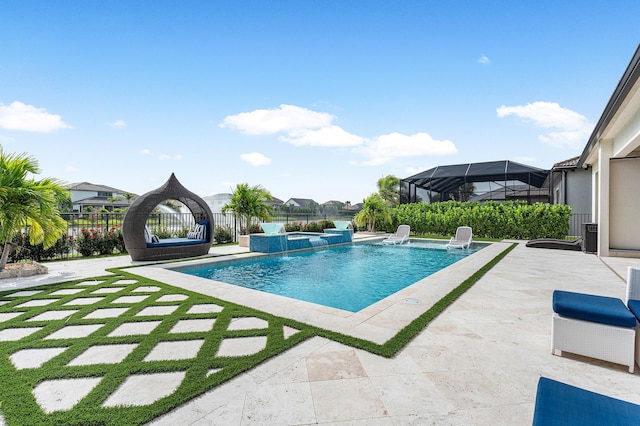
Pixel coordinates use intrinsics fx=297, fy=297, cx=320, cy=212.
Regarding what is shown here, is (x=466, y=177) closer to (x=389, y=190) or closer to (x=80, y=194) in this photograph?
(x=389, y=190)

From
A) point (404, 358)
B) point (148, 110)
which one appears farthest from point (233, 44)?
point (404, 358)

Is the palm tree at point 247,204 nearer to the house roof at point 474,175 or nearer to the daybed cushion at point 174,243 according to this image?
the daybed cushion at point 174,243

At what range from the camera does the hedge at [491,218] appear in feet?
46.9

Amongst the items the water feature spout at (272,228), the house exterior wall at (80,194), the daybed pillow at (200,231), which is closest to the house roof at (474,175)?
the water feature spout at (272,228)

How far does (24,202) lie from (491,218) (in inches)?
718

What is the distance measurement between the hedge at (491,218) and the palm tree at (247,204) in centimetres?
897

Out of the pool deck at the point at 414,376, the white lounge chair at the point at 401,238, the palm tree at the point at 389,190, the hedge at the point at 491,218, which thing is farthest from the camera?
the palm tree at the point at 389,190

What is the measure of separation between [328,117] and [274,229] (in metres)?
17.9

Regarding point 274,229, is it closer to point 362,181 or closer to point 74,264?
point 74,264

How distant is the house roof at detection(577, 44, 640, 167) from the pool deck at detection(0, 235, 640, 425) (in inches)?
146

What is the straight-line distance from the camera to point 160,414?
79.0 inches

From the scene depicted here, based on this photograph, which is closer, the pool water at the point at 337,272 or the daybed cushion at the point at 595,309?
the daybed cushion at the point at 595,309

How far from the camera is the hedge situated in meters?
14.3

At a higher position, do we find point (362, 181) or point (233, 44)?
point (233, 44)
